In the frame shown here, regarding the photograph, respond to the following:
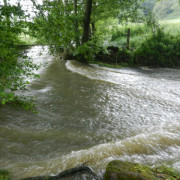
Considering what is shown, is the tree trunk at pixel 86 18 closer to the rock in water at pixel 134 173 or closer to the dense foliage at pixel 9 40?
the dense foliage at pixel 9 40

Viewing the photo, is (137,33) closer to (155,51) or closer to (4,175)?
(155,51)

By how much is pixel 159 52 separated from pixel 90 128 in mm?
11937

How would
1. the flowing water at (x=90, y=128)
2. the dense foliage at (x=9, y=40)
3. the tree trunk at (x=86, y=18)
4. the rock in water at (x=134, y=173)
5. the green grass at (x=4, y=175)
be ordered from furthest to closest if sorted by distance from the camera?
the tree trunk at (x=86, y=18) → the flowing water at (x=90, y=128) → the dense foliage at (x=9, y=40) → the green grass at (x=4, y=175) → the rock in water at (x=134, y=173)

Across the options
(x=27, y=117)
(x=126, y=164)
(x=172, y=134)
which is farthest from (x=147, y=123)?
(x=27, y=117)

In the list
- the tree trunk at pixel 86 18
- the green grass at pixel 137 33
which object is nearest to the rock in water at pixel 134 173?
the tree trunk at pixel 86 18

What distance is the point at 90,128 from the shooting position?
512cm

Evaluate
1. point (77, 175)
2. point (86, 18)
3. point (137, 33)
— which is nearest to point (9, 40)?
point (77, 175)

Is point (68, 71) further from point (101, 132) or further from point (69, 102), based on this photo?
point (101, 132)

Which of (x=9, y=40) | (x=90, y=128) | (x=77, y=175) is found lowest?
(x=90, y=128)

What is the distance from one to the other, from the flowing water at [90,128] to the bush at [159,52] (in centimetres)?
618

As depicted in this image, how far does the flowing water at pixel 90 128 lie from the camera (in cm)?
375

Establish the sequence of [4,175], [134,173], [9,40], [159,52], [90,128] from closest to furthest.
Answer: [134,173] < [4,175] < [9,40] < [90,128] < [159,52]

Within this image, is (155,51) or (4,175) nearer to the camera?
(4,175)

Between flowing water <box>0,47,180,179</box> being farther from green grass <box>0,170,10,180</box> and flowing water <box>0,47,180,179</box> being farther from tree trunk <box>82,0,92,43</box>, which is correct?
tree trunk <box>82,0,92,43</box>
